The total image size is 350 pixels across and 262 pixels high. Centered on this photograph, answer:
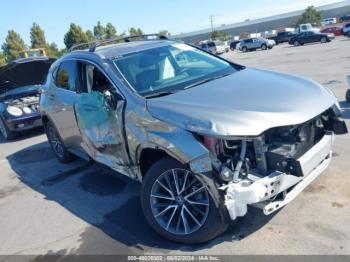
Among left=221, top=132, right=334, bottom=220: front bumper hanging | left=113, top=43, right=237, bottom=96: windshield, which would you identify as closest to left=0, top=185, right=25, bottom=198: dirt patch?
left=113, top=43, right=237, bottom=96: windshield

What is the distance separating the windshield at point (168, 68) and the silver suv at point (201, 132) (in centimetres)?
1

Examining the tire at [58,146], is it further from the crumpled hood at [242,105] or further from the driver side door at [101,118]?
the crumpled hood at [242,105]

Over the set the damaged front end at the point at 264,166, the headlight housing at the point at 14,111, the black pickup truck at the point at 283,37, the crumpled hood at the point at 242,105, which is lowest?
the black pickup truck at the point at 283,37

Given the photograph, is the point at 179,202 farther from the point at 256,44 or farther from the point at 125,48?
the point at 256,44

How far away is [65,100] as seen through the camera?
5547mm

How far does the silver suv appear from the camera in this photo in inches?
127

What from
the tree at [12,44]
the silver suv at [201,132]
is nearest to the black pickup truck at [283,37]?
the tree at [12,44]

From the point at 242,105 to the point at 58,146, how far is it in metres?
4.31

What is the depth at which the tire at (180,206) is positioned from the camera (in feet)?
10.9

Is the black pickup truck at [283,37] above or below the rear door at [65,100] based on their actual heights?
below

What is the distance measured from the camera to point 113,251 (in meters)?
3.72

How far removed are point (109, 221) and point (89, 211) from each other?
0.48 metres

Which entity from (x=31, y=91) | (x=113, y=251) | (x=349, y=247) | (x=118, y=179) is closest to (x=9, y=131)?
(x=31, y=91)

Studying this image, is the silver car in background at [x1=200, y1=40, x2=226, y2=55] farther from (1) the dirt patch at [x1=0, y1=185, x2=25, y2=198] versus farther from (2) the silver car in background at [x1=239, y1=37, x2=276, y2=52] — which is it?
(1) the dirt patch at [x1=0, y1=185, x2=25, y2=198]
